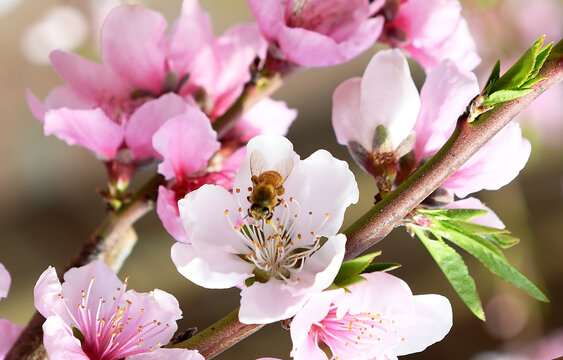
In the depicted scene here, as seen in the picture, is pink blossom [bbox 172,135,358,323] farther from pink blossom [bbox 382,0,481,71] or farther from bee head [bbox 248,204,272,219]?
pink blossom [bbox 382,0,481,71]

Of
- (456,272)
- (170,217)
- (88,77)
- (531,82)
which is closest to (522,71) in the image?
(531,82)

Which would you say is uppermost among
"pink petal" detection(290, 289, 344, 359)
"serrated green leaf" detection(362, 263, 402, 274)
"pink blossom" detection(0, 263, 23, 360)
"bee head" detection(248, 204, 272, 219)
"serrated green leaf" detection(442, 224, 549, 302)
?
"bee head" detection(248, 204, 272, 219)

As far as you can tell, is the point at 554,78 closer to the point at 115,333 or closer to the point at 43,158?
the point at 115,333

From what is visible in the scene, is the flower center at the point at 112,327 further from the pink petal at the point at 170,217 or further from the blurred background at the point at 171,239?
the blurred background at the point at 171,239

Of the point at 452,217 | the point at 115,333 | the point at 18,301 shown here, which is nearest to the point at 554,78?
the point at 452,217

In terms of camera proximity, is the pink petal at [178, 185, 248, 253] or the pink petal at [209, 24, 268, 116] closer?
the pink petal at [178, 185, 248, 253]

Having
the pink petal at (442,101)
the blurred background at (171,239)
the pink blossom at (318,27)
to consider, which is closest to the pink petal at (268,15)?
the pink blossom at (318,27)

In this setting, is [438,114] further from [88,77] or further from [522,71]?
[88,77]

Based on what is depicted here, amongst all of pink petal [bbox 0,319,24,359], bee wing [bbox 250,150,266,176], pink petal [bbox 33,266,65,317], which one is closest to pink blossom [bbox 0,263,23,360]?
pink petal [bbox 0,319,24,359]
